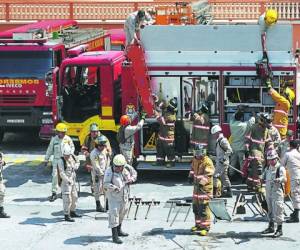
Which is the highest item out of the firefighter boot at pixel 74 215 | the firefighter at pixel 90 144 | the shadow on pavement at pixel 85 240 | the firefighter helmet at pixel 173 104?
the firefighter helmet at pixel 173 104

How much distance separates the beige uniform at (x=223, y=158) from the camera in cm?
1558

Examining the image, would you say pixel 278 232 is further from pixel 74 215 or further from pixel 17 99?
pixel 17 99

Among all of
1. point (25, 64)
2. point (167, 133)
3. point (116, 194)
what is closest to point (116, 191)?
point (116, 194)

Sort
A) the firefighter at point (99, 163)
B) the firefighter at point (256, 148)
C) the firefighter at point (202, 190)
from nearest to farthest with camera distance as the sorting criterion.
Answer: the firefighter at point (202, 190) < the firefighter at point (99, 163) < the firefighter at point (256, 148)

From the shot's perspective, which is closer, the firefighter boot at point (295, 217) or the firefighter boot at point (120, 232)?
the firefighter boot at point (120, 232)

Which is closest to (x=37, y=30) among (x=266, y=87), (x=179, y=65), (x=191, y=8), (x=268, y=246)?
(x=191, y=8)

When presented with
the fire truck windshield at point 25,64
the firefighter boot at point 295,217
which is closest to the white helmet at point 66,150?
the firefighter boot at point 295,217

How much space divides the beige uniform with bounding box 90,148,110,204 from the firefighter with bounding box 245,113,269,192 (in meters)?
2.80

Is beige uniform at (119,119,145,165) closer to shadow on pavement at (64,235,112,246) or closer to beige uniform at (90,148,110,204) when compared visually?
beige uniform at (90,148,110,204)

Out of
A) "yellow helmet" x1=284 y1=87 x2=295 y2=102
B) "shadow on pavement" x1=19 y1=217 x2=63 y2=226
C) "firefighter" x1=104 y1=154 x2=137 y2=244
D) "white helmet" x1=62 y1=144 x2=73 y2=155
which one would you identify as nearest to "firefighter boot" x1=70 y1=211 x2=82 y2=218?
"shadow on pavement" x1=19 y1=217 x2=63 y2=226

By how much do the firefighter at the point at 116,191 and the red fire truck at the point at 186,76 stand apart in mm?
3850

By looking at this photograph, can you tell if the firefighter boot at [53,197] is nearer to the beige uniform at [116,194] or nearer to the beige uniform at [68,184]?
the beige uniform at [68,184]

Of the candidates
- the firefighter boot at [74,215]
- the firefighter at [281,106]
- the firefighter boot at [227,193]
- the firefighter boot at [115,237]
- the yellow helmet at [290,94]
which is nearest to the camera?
the firefighter boot at [115,237]

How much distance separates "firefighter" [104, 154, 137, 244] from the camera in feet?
43.0
